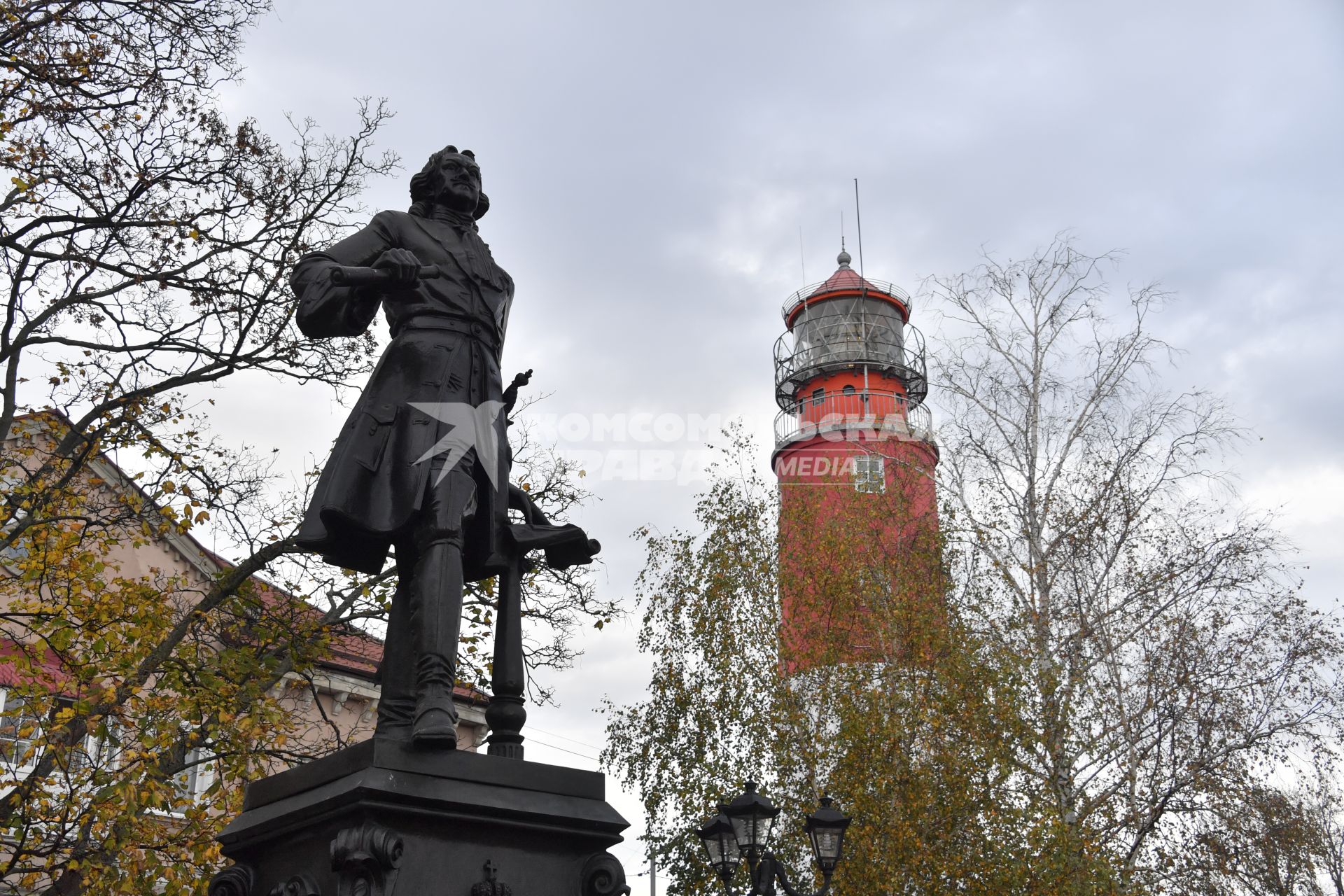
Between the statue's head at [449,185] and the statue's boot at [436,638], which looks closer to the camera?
the statue's boot at [436,638]

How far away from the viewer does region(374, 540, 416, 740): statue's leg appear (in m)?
3.95

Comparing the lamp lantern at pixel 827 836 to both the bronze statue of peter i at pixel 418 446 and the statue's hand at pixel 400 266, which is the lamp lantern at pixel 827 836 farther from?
the statue's hand at pixel 400 266

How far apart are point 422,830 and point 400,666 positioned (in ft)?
2.30

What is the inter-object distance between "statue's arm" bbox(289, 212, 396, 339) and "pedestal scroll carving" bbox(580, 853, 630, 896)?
80.4 inches

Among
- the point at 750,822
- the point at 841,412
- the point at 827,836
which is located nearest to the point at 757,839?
the point at 750,822

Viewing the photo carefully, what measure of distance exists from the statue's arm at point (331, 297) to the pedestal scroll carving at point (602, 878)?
204 cm

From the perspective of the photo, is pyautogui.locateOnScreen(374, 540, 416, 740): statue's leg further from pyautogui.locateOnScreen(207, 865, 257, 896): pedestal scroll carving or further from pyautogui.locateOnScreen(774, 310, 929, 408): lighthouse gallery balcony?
pyautogui.locateOnScreen(774, 310, 929, 408): lighthouse gallery balcony

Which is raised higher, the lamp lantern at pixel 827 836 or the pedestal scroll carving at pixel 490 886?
the lamp lantern at pixel 827 836

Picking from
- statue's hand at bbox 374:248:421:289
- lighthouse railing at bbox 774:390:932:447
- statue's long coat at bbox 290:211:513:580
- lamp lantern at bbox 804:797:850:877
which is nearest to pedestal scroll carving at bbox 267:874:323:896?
statue's long coat at bbox 290:211:513:580

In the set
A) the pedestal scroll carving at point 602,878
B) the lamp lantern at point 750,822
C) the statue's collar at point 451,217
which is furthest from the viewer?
the lamp lantern at point 750,822

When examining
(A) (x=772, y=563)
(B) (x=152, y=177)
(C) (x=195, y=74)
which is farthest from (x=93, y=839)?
(A) (x=772, y=563)

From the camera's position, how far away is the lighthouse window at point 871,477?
20.1 meters

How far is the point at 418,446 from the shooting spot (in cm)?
426

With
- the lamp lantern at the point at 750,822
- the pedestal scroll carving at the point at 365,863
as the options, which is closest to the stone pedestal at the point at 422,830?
the pedestal scroll carving at the point at 365,863
